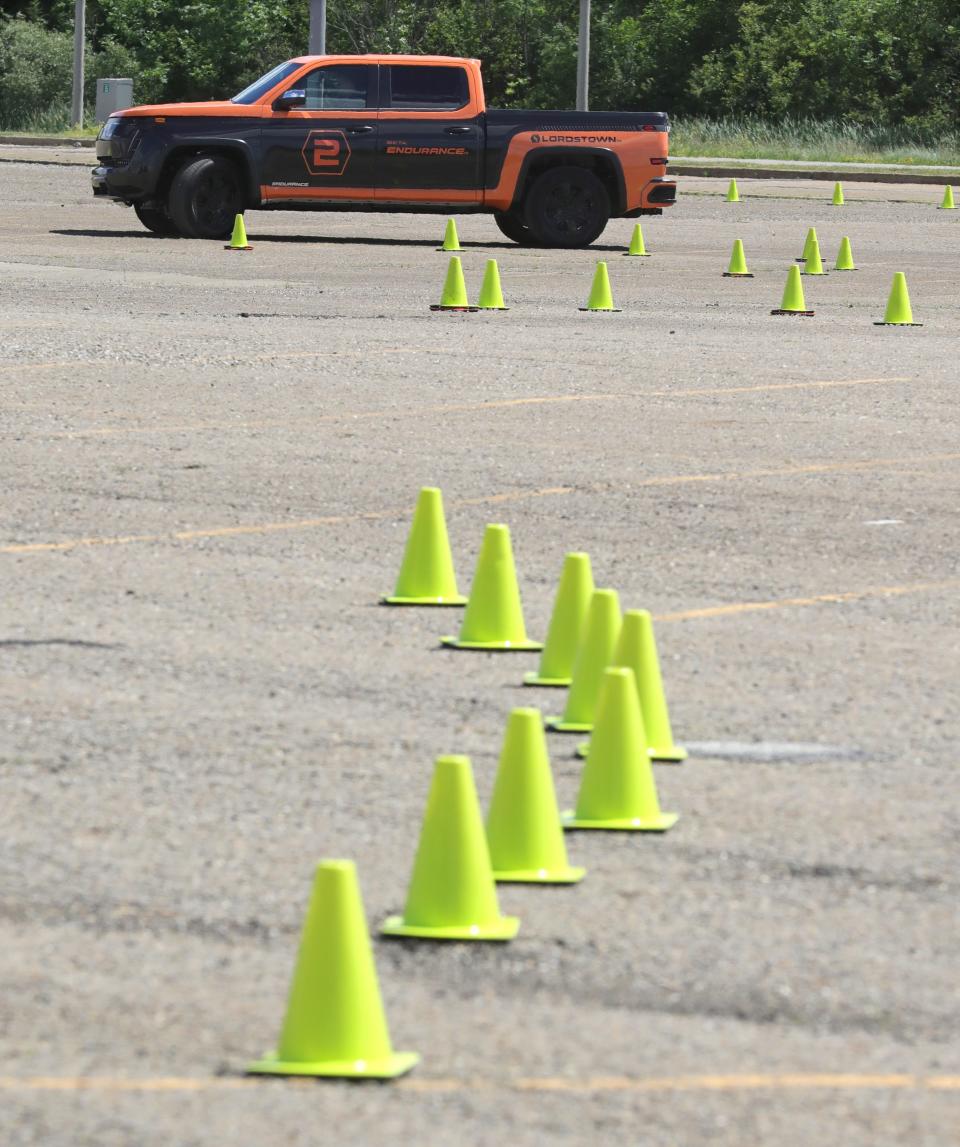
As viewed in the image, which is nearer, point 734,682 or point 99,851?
point 99,851

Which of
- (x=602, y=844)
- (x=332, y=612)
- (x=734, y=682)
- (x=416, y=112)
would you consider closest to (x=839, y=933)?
(x=602, y=844)

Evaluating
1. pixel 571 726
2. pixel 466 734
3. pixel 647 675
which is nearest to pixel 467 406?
pixel 571 726

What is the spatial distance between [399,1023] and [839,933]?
1034 mm

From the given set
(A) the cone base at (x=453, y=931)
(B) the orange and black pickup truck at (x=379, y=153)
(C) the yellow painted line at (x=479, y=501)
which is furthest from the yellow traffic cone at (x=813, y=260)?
(A) the cone base at (x=453, y=931)

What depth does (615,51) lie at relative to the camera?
68.7m

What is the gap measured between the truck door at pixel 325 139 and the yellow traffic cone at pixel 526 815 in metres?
19.7

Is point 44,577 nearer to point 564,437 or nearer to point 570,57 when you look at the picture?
point 564,437

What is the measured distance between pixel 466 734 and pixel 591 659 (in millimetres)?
410

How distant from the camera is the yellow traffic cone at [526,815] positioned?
5285 millimetres

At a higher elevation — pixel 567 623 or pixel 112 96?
pixel 112 96

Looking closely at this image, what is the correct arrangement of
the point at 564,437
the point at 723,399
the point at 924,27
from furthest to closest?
the point at 924,27 → the point at 723,399 → the point at 564,437

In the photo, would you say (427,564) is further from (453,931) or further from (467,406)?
(467,406)

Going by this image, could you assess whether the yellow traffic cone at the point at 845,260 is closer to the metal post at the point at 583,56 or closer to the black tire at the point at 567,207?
the black tire at the point at 567,207

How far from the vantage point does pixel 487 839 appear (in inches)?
212
